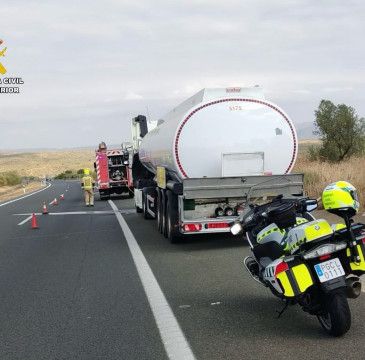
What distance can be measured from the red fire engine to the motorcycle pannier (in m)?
22.8

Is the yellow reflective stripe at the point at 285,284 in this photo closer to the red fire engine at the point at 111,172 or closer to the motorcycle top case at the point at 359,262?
the motorcycle top case at the point at 359,262

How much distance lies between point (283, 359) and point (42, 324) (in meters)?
2.61

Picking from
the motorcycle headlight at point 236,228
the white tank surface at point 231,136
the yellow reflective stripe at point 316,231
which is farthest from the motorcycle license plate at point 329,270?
the white tank surface at point 231,136

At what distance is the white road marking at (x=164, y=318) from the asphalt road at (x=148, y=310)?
1 cm

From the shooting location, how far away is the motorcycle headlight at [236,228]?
5.18m

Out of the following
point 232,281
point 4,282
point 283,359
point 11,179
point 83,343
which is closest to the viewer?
point 283,359

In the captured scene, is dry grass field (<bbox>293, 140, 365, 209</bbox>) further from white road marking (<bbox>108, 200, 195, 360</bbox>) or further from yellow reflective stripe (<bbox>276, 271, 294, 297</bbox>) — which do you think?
yellow reflective stripe (<bbox>276, 271, 294, 297</bbox>)

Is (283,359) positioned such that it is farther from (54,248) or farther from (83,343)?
(54,248)

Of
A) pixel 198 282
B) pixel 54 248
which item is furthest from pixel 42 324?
pixel 54 248

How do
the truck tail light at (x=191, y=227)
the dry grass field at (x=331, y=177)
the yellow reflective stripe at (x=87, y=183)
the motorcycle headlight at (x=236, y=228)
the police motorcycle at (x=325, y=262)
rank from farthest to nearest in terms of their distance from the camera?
1. the yellow reflective stripe at (x=87, y=183)
2. the dry grass field at (x=331, y=177)
3. the truck tail light at (x=191, y=227)
4. the motorcycle headlight at (x=236, y=228)
5. the police motorcycle at (x=325, y=262)

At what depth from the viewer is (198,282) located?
22.8 ft

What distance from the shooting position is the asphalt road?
4.42 m

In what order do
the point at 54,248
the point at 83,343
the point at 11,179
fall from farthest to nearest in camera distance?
the point at 11,179 → the point at 54,248 → the point at 83,343

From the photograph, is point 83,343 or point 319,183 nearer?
point 83,343
